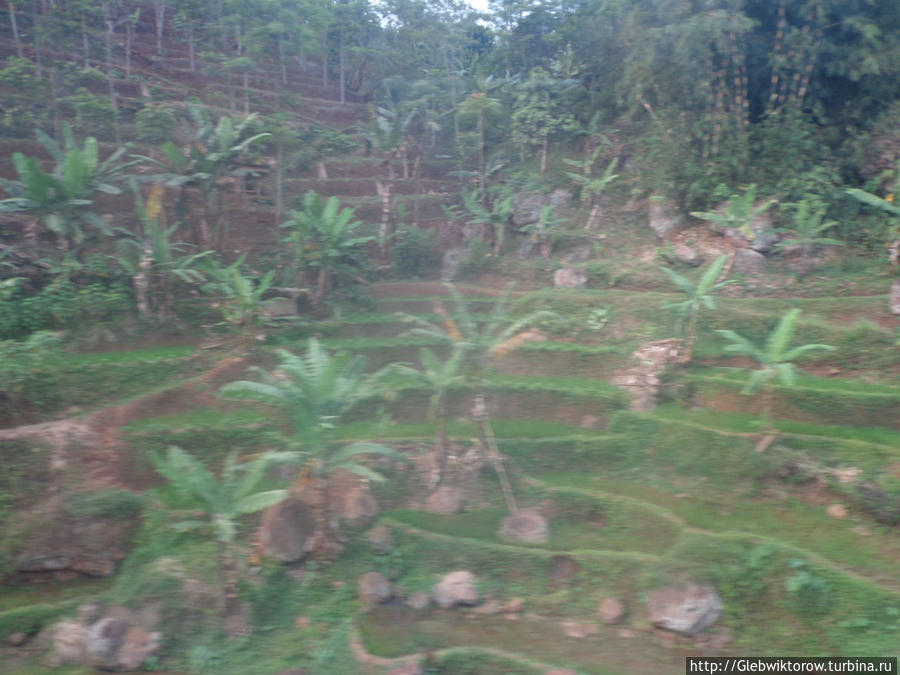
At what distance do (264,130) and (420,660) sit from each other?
12.1 meters

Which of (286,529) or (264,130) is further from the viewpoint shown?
(264,130)

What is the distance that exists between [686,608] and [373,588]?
3344 millimetres

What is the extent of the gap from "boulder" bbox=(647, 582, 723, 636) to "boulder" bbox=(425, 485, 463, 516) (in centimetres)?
281

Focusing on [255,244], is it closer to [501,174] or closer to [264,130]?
[264,130]

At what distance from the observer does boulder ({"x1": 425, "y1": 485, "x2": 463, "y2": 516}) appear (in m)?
8.54

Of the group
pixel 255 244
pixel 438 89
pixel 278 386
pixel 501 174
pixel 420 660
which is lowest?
pixel 420 660

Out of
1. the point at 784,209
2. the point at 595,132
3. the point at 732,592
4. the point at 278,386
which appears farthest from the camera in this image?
the point at 595,132

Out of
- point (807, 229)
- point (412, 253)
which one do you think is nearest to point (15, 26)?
point (412, 253)

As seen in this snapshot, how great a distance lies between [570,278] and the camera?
591 inches

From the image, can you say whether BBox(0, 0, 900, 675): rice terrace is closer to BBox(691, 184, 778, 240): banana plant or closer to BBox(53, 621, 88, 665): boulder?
BBox(53, 621, 88, 665): boulder

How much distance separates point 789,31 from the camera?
575 inches

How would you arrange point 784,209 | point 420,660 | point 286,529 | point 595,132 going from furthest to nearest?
point 595,132
point 784,209
point 286,529
point 420,660

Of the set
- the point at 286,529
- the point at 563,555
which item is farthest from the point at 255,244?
the point at 563,555

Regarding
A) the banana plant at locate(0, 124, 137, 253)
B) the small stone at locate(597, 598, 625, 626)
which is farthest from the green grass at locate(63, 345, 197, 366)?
the small stone at locate(597, 598, 625, 626)
